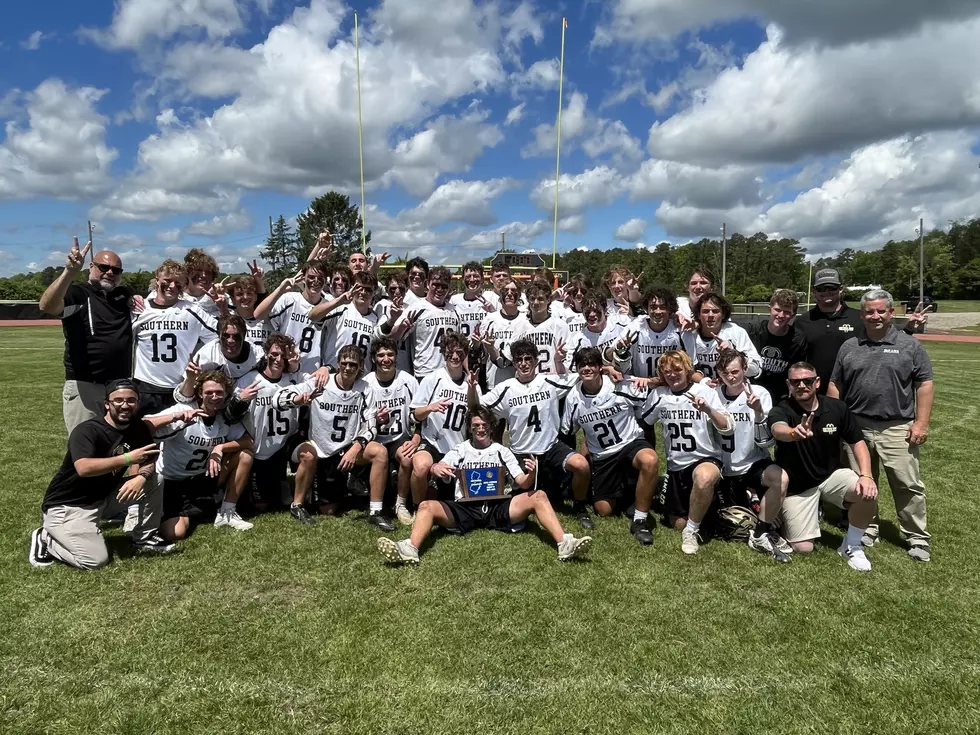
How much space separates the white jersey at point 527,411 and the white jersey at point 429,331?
93 centimetres

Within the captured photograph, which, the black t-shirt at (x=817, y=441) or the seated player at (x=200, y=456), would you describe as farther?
the seated player at (x=200, y=456)

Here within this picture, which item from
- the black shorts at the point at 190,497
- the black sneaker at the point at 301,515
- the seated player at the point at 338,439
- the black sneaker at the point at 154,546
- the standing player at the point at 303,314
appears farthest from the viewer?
the standing player at the point at 303,314

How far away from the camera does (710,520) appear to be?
16.0 ft

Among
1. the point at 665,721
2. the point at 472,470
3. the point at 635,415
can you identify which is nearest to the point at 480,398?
the point at 472,470

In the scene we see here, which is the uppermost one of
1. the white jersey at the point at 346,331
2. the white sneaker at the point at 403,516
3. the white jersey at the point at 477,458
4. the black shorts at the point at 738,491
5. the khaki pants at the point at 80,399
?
the white jersey at the point at 346,331

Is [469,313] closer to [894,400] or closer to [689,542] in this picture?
[689,542]

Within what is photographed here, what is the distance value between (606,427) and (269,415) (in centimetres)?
302

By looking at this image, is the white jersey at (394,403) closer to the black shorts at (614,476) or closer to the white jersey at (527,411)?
the white jersey at (527,411)

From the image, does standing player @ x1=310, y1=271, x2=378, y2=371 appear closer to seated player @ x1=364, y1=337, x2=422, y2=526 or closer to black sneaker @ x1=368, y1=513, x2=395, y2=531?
seated player @ x1=364, y1=337, x2=422, y2=526

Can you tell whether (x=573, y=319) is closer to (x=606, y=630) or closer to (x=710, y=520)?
(x=710, y=520)

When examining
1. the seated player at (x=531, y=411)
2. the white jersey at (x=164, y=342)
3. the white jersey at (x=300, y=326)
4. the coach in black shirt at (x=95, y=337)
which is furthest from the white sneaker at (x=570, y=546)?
the coach in black shirt at (x=95, y=337)

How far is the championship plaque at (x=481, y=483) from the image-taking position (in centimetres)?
482

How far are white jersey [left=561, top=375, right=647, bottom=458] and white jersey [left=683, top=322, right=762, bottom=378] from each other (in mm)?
722

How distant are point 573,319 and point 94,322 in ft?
14.9
